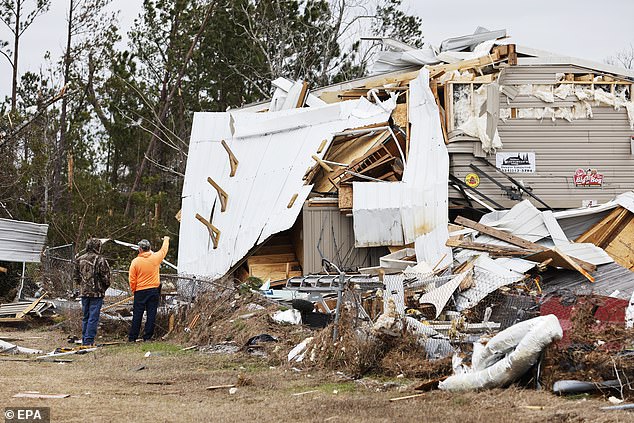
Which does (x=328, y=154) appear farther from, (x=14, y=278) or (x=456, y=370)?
(x=456, y=370)

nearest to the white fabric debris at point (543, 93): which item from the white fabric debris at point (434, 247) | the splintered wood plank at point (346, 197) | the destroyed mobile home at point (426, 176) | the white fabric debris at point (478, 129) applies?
the destroyed mobile home at point (426, 176)

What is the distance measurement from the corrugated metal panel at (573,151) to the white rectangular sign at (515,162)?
9cm

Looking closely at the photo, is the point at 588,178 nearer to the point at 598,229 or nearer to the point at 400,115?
the point at 598,229

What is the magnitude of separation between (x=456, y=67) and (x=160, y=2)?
17502mm

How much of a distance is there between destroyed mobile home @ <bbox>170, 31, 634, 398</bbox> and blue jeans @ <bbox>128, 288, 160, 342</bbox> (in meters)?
0.67

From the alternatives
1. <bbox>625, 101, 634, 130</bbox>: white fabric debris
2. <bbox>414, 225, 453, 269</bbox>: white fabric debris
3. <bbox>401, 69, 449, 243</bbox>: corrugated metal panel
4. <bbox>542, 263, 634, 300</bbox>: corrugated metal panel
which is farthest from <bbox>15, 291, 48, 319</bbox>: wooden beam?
<bbox>625, 101, 634, 130</bbox>: white fabric debris

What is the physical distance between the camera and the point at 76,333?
51.7ft

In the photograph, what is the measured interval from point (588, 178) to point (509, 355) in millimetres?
11675

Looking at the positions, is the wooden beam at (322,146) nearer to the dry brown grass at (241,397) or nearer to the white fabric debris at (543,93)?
the white fabric debris at (543,93)

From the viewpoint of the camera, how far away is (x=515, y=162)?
19.1 metres

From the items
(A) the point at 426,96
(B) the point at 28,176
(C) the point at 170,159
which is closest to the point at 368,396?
(A) the point at 426,96

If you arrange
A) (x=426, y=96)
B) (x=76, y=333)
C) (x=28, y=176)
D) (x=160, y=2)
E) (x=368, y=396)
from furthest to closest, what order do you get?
(x=160, y=2) < (x=28, y=176) < (x=426, y=96) < (x=76, y=333) < (x=368, y=396)

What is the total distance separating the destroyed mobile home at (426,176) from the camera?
16.2 metres

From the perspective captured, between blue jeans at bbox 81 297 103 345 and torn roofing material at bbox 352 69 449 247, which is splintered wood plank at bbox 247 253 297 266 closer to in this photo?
torn roofing material at bbox 352 69 449 247
